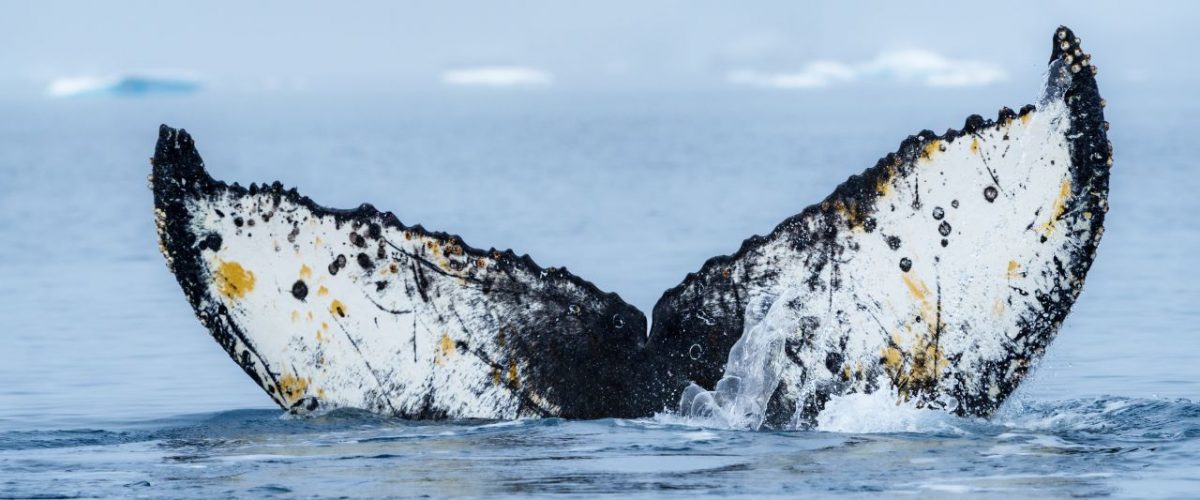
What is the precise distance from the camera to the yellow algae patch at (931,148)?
816 cm

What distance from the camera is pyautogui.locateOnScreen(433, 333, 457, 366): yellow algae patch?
8.48 meters

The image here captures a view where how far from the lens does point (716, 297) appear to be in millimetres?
8461

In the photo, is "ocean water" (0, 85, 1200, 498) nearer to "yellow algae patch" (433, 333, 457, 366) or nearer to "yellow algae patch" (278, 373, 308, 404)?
"yellow algae patch" (278, 373, 308, 404)

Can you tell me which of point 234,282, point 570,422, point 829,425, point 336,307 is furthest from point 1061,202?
point 234,282

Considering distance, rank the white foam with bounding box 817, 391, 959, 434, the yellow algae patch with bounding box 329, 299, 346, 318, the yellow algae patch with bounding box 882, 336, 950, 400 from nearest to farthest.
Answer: the yellow algae patch with bounding box 882, 336, 950, 400 → the white foam with bounding box 817, 391, 959, 434 → the yellow algae patch with bounding box 329, 299, 346, 318

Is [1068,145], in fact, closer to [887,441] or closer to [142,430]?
[887,441]

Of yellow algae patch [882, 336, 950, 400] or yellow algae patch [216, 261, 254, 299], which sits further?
yellow algae patch [216, 261, 254, 299]

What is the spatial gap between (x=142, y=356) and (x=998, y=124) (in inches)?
315

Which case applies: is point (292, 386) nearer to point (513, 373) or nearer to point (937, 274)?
point (513, 373)

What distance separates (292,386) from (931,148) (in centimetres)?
Result: 285

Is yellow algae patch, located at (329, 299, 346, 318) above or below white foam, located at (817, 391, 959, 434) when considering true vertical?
above

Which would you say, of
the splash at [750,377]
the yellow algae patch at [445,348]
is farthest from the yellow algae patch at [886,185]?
the yellow algae patch at [445,348]

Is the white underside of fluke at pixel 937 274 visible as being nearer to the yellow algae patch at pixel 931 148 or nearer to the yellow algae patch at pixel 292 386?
the yellow algae patch at pixel 931 148

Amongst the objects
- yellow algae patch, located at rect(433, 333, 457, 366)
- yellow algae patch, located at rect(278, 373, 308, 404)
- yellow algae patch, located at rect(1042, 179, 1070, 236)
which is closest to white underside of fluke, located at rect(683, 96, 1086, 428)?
yellow algae patch, located at rect(1042, 179, 1070, 236)
